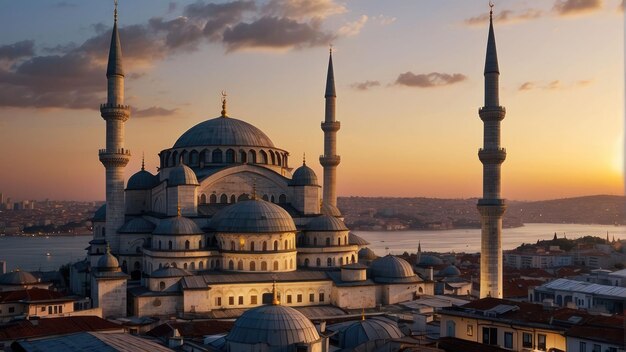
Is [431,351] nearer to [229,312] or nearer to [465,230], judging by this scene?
[229,312]

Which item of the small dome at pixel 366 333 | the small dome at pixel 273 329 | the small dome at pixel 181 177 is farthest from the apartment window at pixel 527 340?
the small dome at pixel 181 177

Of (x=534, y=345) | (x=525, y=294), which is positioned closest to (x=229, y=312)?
(x=534, y=345)

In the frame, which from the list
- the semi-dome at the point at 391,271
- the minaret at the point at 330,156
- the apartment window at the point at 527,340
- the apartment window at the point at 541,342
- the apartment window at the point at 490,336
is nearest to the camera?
the apartment window at the point at 541,342

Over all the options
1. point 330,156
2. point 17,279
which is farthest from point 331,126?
point 17,279

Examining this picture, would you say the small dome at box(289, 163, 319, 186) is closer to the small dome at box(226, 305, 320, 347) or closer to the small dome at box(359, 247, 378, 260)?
the small dome at box(359, 247, 378, 260)

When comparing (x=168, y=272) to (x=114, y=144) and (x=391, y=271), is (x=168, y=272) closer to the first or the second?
(x=114, y=144)

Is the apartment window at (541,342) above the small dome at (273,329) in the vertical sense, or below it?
below

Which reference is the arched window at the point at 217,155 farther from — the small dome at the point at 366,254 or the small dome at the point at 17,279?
the small dome at the point at 17,279

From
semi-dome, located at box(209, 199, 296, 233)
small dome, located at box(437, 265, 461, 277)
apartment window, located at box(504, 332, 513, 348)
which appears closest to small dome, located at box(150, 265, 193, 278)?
semi-dome, located at box(209, 199, 296, 233)

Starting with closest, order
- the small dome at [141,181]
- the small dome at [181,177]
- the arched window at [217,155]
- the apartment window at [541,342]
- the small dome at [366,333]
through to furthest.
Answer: the small dome at [366,333] → the apartment window at [541,342] → the small dome at [181,177] → the arched window at [217,155] → the small dome at [141,181]
